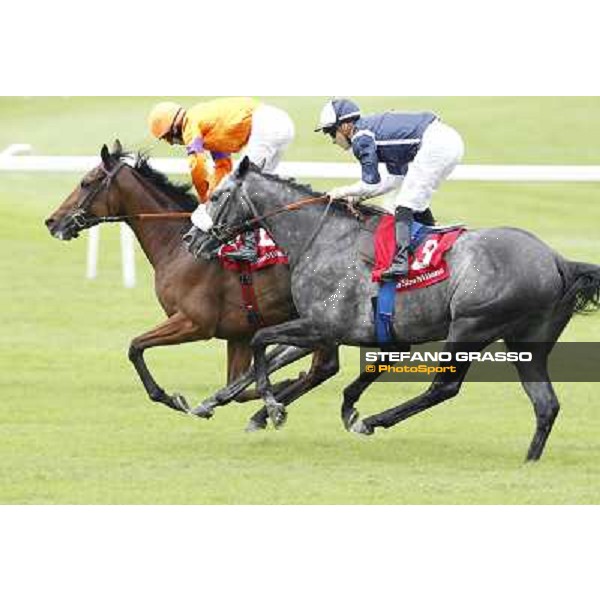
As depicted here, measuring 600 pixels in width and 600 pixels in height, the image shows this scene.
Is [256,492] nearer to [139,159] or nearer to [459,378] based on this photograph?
[459,378]

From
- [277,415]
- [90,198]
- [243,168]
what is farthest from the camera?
[90,198]

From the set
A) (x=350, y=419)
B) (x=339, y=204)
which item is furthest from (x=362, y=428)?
(x=339, y=204)

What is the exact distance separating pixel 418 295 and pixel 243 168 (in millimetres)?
1168

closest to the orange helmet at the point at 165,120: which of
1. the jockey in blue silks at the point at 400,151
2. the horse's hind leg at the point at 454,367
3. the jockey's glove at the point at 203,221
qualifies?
the jockey's glove at the point at 203,221

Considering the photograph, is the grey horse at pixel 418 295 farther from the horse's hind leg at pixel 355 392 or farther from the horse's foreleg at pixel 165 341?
the horse's foreleg at pixel 165 341

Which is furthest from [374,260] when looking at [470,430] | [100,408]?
[100,408]

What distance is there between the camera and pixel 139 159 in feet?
39.1

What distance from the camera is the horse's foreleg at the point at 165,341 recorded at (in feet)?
37.2

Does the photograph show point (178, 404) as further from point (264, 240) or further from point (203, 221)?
point (203, 221)

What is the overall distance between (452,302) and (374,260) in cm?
51

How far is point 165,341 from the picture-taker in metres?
11.5

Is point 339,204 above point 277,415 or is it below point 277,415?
above

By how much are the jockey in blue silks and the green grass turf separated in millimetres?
1121

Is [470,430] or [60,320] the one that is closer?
[470,430]
